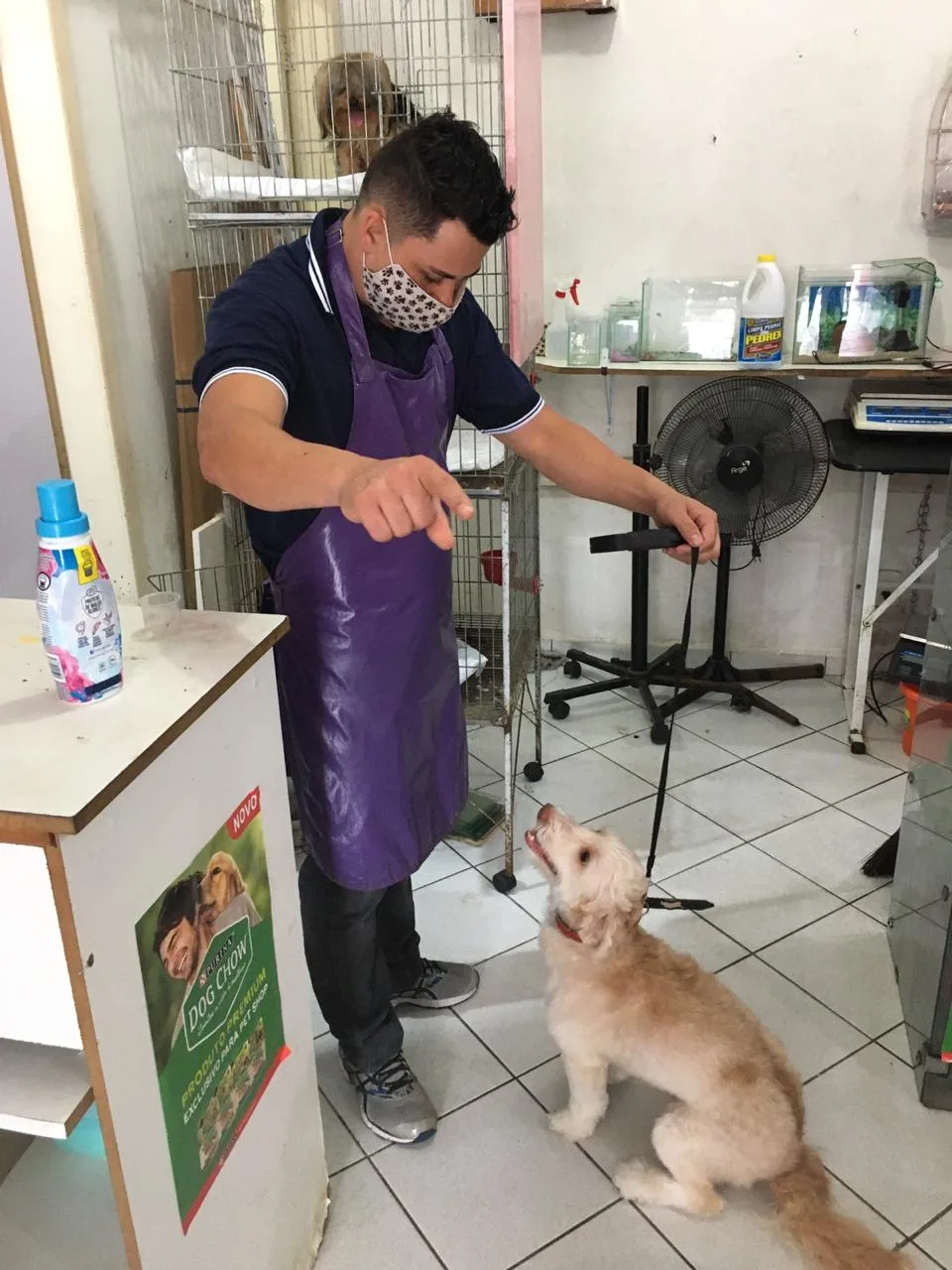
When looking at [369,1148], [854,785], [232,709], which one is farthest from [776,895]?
[232,709]

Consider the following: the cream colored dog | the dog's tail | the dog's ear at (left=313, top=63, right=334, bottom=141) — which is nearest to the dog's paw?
the cream colored dog

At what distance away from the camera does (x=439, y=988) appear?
2.11 meters

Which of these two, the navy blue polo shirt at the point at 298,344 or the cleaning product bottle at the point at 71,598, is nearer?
the cleaning product bottle at the point at 71,598

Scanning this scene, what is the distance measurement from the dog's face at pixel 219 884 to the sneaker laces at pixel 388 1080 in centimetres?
75

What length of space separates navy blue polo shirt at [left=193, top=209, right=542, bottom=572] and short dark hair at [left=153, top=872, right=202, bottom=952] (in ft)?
1.60

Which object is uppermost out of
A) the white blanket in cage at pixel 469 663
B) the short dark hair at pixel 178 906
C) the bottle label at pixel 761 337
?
the bottle label at pixel 761 337

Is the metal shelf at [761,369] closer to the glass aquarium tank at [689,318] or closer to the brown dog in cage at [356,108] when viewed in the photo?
the glass aquarium tank at [689,318]

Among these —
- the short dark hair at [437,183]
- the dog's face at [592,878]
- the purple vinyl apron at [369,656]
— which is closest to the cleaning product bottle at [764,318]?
the purple vinyl apron at [369,656]

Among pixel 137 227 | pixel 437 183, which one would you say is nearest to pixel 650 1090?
pixel 437 183

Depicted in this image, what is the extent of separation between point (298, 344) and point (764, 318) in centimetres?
197

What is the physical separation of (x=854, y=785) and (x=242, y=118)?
7.76 feet

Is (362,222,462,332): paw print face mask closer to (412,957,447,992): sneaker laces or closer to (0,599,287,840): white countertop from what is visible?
(0,599,287,840): white countertop

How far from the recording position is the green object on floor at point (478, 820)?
8.67 feet

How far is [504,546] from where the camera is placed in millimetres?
2137
